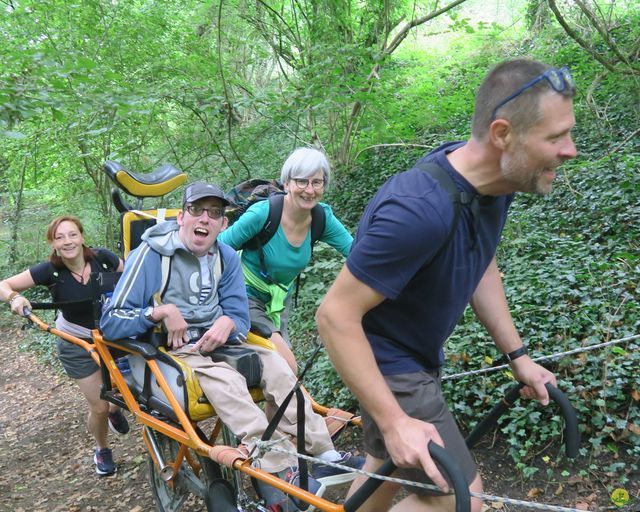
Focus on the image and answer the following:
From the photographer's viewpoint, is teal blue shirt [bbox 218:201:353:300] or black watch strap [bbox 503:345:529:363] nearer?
black watch strap [bbox 503:345:529:363]

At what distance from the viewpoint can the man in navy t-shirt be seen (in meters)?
1.73

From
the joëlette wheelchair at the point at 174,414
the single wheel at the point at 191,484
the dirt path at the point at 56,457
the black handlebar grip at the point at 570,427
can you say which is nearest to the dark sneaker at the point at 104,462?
the dirt path at the point at 56,457

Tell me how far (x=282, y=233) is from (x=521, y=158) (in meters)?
2.47

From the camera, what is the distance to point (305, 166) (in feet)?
12.6

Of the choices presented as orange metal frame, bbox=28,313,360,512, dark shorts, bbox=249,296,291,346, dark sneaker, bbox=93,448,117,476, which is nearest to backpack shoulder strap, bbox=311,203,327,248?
dark shorts, bbox=249,296,291,346

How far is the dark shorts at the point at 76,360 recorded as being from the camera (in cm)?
488

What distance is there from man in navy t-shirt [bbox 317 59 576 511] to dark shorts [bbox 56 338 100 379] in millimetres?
3635

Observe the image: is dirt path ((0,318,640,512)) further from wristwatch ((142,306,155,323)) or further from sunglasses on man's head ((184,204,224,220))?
sunglasses on man's head ((184,204,224,220))

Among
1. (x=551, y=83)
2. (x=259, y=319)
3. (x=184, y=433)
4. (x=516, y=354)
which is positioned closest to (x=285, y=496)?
(x=184, y=433)

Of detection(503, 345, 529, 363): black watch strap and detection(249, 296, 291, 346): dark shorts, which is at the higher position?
detection(503, 345, 529, 363): black watch strap

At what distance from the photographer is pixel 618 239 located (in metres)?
5.91

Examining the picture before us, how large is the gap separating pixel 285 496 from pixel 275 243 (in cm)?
172

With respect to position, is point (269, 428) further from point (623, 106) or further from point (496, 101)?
point (623, 106)

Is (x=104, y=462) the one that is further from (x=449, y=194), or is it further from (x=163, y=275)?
(x=449, y=194)
